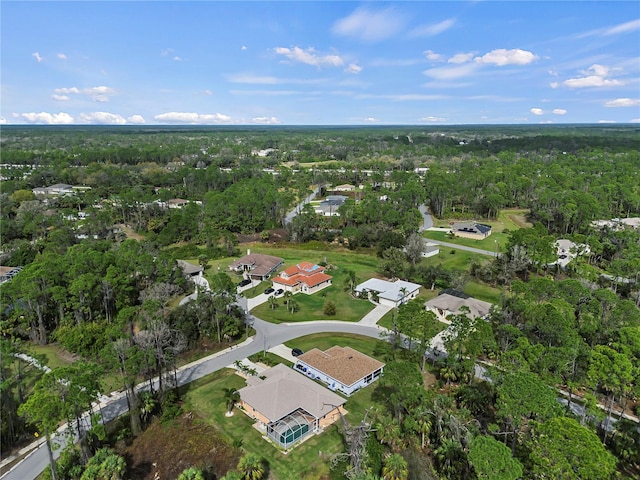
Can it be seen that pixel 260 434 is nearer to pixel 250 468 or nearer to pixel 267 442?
pixel 267 442

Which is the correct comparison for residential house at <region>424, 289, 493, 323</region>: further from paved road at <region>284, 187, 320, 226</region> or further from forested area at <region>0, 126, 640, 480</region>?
paved road at <region>284, 187, 320, 226</region>

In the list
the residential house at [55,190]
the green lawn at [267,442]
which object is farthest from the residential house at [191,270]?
the residential house at [55,190]

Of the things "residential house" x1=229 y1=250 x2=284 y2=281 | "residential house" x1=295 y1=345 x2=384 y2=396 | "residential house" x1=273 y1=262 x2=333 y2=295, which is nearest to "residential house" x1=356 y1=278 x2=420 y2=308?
"residential house" x1=273 y1=262 x2=333 y2=295

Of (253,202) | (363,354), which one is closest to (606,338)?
(363,354)

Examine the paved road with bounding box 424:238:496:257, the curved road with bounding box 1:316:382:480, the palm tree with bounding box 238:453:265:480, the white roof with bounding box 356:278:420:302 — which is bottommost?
the paved road with bounding box 424:238:496:257

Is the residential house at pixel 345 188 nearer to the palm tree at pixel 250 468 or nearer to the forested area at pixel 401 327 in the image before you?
the forested area at pixel 401 327
